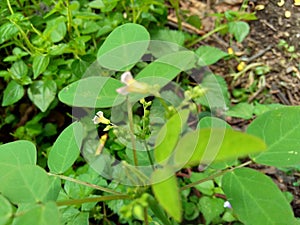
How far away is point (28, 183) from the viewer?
2.76 ft

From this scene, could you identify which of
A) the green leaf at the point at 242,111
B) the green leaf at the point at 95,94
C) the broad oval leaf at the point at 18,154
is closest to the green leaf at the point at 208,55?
the green leaf at the point at 242,111

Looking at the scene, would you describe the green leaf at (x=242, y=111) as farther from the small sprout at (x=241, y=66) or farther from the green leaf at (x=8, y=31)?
the green leaf at (x=8, y=31)

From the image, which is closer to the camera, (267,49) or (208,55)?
(208,55)

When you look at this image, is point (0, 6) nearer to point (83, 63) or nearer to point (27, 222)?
point (83, 63)

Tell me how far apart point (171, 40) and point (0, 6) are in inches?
27.7

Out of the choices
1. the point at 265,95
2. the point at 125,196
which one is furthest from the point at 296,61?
the point at 125,196

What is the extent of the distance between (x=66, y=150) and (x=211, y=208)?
65cm

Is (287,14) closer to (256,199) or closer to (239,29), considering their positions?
(239,29)

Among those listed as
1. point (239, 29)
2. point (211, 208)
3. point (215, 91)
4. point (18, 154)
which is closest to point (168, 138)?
point (18, 154)

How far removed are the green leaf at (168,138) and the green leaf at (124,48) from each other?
0.34 metres

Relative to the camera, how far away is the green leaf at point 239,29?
1903mm

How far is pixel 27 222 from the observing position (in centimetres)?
76

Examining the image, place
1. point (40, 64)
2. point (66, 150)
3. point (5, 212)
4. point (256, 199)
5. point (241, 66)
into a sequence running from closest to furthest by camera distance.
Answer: point (5, 212) → point (256, 199) → point (66, 150) → point (40, 64) → point (241, 66)

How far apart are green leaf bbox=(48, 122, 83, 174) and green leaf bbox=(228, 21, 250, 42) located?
3.51 ft
